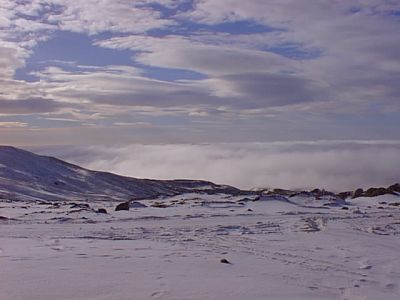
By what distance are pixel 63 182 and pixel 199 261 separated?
72.8 metres

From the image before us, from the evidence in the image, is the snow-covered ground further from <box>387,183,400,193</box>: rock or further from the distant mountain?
the distant mountain

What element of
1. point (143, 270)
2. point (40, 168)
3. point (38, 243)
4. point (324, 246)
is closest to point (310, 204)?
point (324, 246)

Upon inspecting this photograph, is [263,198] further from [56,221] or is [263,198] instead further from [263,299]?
[263,299]

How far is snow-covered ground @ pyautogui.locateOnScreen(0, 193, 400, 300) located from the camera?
8664 mm

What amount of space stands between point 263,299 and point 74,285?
2.91 m

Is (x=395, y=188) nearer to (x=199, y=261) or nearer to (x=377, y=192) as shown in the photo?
(x=377, y=192)

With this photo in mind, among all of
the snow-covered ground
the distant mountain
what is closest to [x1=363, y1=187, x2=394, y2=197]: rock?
the distant mountain

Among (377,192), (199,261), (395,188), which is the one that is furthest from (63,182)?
(199,261)

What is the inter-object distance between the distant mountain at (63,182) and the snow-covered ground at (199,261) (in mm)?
47167

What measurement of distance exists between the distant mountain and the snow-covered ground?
47.2m

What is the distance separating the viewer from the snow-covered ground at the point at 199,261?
341 inches

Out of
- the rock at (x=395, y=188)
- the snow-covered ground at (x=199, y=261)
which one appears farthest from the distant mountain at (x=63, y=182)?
the snow-covered ground at (x=199, y=261)

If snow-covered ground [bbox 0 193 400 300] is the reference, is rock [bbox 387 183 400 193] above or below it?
above

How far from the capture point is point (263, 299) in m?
8.16
